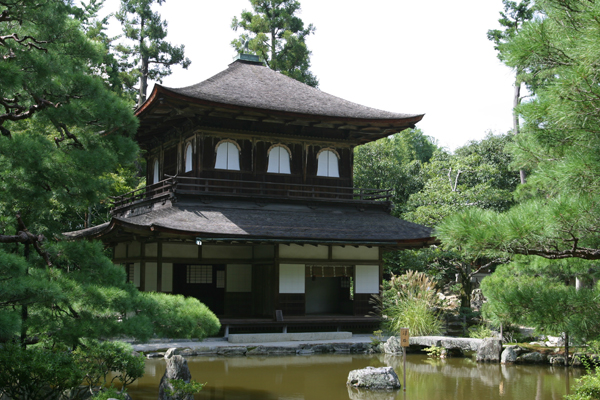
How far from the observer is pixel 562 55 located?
18.2 feet

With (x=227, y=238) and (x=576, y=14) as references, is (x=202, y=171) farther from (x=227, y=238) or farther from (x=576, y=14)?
(x=576, y=14)

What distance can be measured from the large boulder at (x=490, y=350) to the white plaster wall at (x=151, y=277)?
827 centimetres

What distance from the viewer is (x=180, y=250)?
16.0 meters

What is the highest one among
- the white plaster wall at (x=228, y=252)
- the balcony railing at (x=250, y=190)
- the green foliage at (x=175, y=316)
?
the balcony railing at (x=250, y=190)

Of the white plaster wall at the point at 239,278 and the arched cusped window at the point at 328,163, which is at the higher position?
the arched cusped window at the point at 328,163

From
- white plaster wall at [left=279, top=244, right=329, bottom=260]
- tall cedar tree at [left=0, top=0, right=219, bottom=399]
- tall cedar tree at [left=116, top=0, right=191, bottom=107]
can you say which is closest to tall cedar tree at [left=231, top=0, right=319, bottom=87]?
tall cedar tree at [left=116, top=0, right=191, bottom=107]

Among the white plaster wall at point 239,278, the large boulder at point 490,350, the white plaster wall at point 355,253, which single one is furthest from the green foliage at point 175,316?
the white plaster wall at point 355,253

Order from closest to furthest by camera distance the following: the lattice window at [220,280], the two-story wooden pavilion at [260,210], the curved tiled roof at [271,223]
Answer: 1. the curved tiled roof at [271,223]
2. the two-story wooden pavilion at [260,210]
3. the lattice window at [220,280]

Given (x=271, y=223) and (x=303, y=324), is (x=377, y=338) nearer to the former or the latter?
(x=303, y=324)

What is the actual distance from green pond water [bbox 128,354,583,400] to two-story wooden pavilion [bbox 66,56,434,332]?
284 centimetres

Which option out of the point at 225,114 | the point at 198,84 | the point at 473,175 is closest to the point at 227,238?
the point at 225,114

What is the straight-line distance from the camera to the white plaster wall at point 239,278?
55.8ft

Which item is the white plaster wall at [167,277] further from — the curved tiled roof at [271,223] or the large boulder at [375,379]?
the large boulder at [375,379]

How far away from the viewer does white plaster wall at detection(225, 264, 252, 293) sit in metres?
17.0
